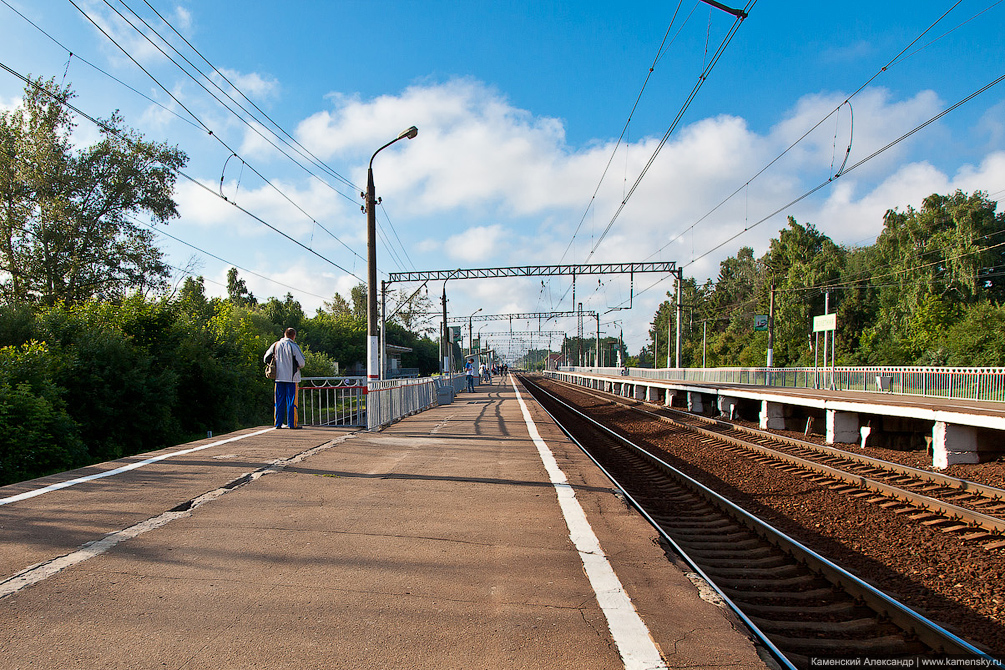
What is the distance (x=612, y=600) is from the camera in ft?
12.8

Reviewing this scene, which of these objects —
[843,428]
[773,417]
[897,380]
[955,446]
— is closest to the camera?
[955,446]

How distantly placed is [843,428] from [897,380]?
941cm

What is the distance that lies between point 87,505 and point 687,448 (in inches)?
509

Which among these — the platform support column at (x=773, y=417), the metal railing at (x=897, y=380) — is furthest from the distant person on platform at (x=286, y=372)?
the metal railing at (x=897, y=380)

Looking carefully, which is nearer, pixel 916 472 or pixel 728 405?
pixel 916 472

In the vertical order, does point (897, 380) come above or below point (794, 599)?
above

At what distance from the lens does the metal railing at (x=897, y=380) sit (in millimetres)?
18250

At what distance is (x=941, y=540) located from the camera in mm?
6797

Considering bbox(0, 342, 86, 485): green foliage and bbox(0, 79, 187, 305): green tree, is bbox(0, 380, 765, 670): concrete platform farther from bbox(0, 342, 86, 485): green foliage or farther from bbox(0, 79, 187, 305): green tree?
bbox(0, 79, 187, 305): green tree

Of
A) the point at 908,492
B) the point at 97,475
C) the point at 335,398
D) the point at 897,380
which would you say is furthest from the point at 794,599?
the point at 897,380

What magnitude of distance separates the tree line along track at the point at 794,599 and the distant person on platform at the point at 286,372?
7.03 meters

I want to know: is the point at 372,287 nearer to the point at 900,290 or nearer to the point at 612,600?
the point at 612,600

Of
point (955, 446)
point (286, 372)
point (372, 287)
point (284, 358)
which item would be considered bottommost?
point (955, 446)

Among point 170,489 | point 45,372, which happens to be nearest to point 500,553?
point 170,489
